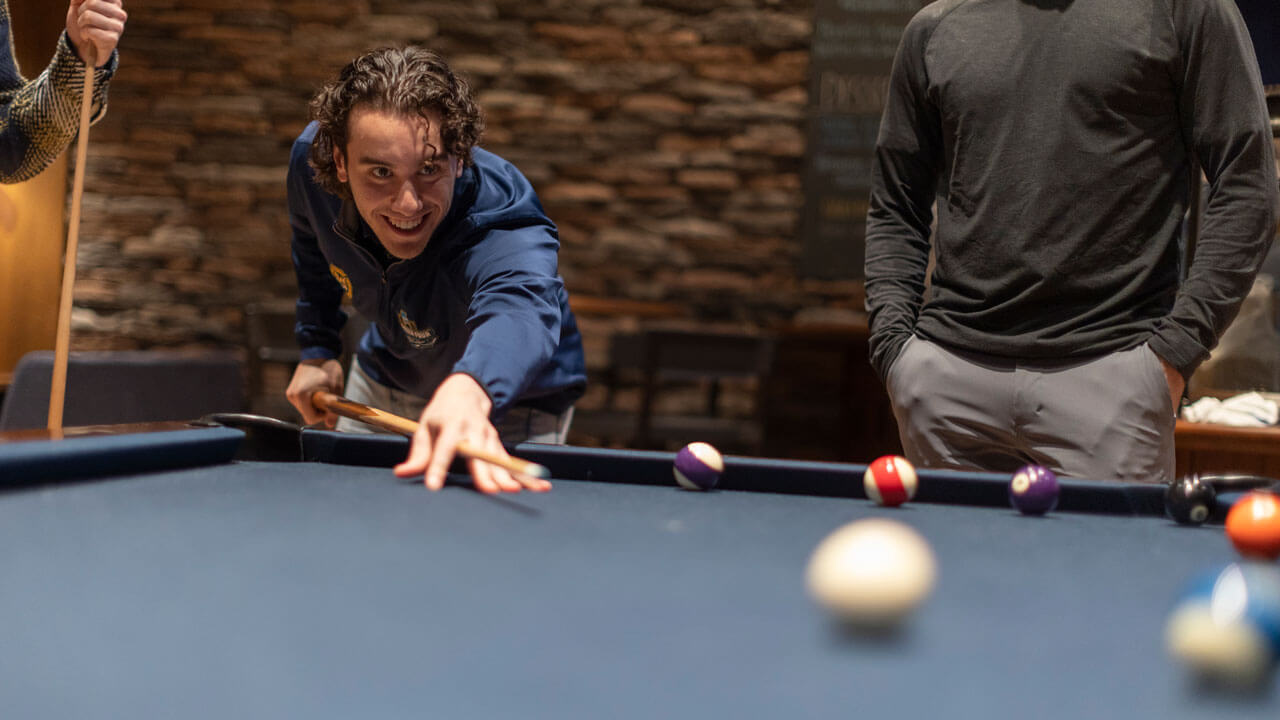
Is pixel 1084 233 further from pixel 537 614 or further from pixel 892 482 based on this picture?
pixel 537 614

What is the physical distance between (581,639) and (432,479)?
66cm

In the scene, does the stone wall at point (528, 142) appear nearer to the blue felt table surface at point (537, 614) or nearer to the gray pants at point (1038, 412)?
the gray pants at point (1038, 412)

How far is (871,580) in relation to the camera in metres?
0.73

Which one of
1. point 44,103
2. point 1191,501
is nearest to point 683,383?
point 44,103

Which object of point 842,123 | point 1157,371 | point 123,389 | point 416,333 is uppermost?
point 842,123

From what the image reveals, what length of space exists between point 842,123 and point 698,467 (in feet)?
12.9

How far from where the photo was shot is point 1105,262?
5.82 ft

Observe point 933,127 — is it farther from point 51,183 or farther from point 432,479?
point 51,183

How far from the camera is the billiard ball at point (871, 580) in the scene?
2.39 ft

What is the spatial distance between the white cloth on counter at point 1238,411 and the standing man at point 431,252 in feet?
6.55

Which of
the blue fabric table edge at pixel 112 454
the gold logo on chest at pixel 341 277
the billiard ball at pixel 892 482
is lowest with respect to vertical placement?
the blue fabric table edge at pixel 112 454

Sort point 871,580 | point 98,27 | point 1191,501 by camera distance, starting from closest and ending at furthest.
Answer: point 871,580 → point 1191,501 → point 98,27

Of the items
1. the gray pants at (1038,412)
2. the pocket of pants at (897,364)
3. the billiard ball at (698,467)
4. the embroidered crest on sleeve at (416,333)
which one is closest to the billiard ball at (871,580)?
the billiard ball at (698,467)

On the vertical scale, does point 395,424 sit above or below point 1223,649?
below
